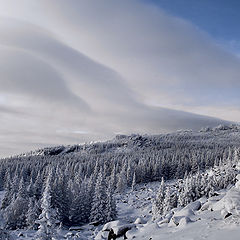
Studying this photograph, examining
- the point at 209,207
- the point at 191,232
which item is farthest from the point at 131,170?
the point at 191,232

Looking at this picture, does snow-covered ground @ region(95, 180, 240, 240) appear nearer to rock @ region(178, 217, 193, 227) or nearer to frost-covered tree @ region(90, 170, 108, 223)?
rock @ region(178, 217, 193, 227)

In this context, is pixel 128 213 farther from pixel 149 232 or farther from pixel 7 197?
pixel 149 232

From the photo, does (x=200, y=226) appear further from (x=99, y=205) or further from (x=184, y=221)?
(x=99, y=205)

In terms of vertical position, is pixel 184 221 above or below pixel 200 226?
below

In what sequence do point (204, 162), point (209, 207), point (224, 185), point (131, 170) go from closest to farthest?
point (209, 207)
point (224, 185)
point (131, 170)
point (204, 162)

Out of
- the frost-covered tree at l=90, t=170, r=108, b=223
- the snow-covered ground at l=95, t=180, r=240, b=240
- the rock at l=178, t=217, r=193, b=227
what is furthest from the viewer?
the frost-covered tree at l=90, t=170, r=108, b=223

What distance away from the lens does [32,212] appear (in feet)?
181

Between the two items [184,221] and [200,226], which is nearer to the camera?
[200,226]

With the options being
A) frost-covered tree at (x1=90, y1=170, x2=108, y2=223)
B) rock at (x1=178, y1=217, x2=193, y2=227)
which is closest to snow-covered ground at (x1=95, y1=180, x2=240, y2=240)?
rock at (x1=178, y1=217, x2=193, y2=227)

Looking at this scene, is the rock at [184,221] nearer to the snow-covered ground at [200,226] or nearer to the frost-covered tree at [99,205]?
the snow-covered ground at [200,226]

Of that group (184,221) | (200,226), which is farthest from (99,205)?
(200,226)

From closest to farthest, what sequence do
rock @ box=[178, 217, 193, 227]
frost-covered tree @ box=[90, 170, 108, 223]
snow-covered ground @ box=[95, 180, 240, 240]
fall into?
snow-covered ground @ box=[95, 180, 240, 240]
rock @ box=[178, 217, 193, 227]
frost-covered tree @ box=[90, 170, 108, 223]

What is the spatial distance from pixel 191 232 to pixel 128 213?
187ft

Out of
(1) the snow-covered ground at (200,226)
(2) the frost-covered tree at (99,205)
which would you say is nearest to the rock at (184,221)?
(1) the snow-covered ground at (200,226)
